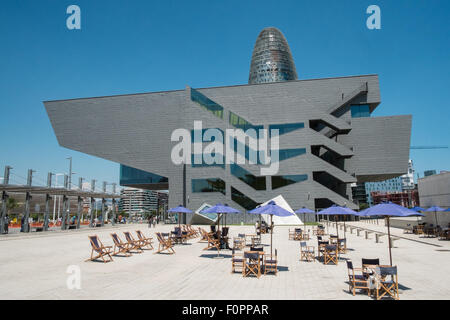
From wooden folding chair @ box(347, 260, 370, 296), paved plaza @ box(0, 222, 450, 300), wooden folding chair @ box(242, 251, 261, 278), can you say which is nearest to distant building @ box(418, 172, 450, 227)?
paved plaza @ box(0, 222, 450, 300)

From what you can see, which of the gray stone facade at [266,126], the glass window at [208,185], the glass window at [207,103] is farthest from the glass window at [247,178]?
the glass window at [207,103]

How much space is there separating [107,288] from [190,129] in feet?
126

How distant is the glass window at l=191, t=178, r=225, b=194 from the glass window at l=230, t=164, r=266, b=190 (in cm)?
243

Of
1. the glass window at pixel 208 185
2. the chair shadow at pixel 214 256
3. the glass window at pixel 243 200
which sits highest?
the glass window at pixel 208 185

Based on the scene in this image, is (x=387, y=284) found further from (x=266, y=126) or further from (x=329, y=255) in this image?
(x=266, y=126)

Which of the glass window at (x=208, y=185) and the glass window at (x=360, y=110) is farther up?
the glass window at (x=360, y=110)

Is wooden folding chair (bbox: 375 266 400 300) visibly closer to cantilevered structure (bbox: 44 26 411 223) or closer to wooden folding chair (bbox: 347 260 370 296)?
wooden folding chair (bbox: 347 260 370 296)

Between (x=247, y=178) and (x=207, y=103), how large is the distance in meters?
13.2

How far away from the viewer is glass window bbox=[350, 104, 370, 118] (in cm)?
4638

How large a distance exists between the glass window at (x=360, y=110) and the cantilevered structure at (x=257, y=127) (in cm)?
16

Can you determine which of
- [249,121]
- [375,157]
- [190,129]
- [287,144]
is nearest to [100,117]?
[190,129]

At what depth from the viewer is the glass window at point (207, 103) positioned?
149ft

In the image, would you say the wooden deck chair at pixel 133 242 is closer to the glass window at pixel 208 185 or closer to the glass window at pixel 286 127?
the glass window at pixel 208 185
